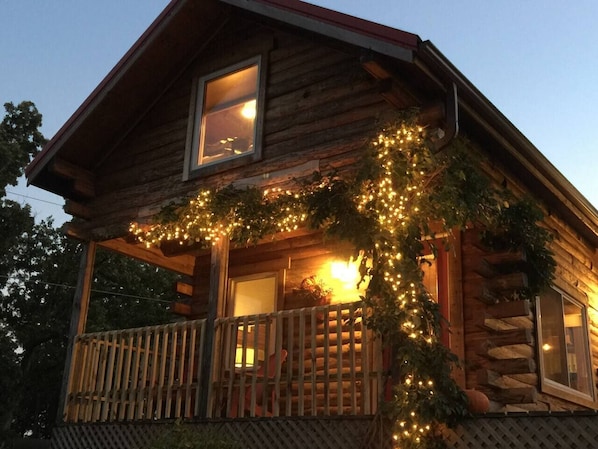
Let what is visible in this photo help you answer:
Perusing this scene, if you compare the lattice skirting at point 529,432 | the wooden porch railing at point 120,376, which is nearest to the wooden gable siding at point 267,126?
the wooden porch railing at point 120,376

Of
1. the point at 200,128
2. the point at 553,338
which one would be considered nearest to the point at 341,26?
the point at 200,128

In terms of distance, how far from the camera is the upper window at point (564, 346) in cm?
988

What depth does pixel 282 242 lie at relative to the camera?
11438 mm

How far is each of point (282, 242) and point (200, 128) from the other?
222cm

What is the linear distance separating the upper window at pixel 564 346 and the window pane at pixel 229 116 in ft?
15.0

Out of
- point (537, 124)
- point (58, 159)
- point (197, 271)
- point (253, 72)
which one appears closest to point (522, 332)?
point (253, 72)

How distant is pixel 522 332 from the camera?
28.6 feet

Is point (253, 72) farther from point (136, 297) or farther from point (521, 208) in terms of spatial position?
point (136, 297)

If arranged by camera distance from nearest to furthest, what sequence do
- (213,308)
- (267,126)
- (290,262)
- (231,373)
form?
(231,373) < (213,308) < (267,126) < (290,262)

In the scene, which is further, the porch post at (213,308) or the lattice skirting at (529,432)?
the porch post at (213,308)

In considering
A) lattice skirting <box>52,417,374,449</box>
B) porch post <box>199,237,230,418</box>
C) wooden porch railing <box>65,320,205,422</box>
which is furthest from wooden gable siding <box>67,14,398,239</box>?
lattice skirting <box>52,417,374,449</box>

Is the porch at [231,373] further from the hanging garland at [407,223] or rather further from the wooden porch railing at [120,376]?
the hanging garland at [407,223]

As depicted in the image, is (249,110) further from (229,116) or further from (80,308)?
(80,308)

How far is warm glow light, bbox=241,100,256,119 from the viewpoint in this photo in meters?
10.1
